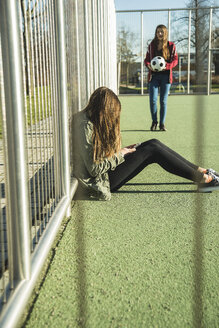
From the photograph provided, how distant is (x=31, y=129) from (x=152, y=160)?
167 centimetres

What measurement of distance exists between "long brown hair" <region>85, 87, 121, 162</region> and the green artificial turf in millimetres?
444

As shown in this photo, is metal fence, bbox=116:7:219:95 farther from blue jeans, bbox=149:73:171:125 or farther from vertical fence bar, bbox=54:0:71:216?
vertical fence bar, bbox=54:0:71:216

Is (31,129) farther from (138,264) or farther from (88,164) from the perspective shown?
(88,164)

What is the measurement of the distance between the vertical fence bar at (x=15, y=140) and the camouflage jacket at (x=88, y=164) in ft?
4.83

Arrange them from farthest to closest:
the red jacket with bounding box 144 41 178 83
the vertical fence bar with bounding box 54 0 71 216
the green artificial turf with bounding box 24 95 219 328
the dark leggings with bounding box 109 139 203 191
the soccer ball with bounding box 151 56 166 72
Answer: the red jacket with bounding box 144 41 178 83, the soccer ball with bounding box 151 56 166 72, the dark leggings with bounding box 109 139 203 191, the vertical fence bar with bounding box 54 0 71 216, the green artificial turf with bounding box 24 95 219 328

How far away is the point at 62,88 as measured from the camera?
2623mm

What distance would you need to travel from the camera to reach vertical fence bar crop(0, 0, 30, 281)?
141 cm

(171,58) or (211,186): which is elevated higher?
(171,58)

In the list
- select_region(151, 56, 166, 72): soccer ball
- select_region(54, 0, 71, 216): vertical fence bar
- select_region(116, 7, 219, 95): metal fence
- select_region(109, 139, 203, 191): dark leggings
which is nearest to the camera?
select_region(54, 0, 71, 216): vertical fence bar

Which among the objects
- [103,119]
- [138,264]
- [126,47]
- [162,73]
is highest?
[126,47]

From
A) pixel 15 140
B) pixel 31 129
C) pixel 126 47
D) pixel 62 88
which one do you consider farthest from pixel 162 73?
pixel 126 47

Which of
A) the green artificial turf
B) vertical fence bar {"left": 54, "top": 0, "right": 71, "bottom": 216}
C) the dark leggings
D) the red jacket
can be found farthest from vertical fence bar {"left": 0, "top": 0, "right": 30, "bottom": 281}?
the red jacket

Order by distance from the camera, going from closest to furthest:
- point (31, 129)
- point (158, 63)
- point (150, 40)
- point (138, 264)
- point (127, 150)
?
point (31, 129)
point (138, 264)
point (127, 150)
point (158, 63)
point (150, 40)

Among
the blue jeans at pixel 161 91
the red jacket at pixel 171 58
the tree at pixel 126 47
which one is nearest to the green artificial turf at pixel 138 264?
the blue jeans at pixel 161 91
